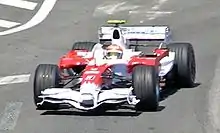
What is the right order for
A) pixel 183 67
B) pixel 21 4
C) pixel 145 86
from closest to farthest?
pixel 145 86, pixel 183 67, pixel 21 4

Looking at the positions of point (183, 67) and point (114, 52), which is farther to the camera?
point (183, 67)

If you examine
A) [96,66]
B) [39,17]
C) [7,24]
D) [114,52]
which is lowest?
[96,66]

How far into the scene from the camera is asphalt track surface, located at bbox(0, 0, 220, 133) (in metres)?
13.7

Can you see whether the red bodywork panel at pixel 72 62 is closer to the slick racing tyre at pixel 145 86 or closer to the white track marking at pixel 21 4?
the slick racing tyre at pixel 145 86

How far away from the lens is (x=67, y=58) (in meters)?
15.5

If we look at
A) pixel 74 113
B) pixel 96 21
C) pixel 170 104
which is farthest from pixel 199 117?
pixel 96 21

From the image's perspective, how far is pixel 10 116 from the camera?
14.4 meters

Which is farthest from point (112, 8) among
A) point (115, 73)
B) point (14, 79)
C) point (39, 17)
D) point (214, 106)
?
point (214, 106)

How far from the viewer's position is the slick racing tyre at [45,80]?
14.5m

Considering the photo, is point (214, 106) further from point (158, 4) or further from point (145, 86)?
point (158, 4)

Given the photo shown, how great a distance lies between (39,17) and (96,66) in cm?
934

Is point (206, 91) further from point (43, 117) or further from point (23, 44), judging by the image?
point (23, 44)

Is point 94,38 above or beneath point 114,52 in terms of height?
beneath

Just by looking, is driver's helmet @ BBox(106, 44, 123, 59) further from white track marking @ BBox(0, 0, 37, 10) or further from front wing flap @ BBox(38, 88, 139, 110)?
white track marking @ BBox(0, 0, 37, 10)
